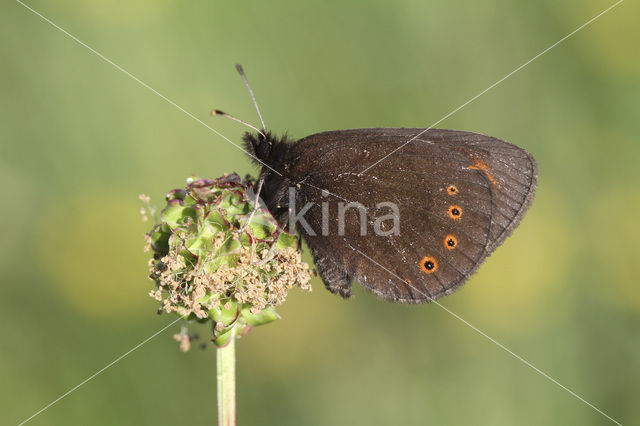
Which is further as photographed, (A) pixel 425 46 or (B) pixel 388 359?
(A) pixel 425 46

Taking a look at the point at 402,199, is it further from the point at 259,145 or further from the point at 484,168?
the point at 259,145

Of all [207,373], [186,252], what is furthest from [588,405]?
[186,252]

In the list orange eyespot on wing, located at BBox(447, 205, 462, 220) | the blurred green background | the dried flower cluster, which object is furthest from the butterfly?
the blurred green background

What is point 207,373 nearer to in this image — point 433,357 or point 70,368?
point 70,368

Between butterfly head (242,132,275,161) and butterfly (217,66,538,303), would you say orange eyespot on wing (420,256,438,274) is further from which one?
butterfly head (242,132,275,161)

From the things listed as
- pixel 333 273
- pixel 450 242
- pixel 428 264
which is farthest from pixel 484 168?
pixel 333 273

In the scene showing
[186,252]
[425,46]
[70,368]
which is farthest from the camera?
[425,46]

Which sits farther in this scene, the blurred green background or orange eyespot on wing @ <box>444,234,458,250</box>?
the blurred green background
